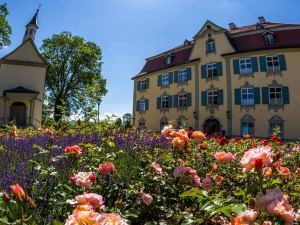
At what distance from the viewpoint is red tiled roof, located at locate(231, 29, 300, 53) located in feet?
81.5

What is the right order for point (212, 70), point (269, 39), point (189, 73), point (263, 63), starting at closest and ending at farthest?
point (263, 63) < point (269, 39) < point (212, 70) < point (189, 73)

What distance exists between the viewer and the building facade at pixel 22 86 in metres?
29.7

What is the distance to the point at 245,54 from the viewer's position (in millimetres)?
26219

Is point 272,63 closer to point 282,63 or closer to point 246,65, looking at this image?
point 282,63

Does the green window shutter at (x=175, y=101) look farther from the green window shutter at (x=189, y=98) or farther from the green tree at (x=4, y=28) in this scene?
the green tree at (x=4, y=28)

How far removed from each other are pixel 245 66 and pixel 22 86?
2127 centimetres

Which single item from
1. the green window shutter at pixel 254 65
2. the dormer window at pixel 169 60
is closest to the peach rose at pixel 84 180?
the green window shutter at pixel 254 65

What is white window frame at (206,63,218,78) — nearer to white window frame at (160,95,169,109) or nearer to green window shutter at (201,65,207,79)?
green window shutter at (201,65,207,79)

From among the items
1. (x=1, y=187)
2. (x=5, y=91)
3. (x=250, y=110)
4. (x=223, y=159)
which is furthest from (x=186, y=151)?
(x=5, y=91)

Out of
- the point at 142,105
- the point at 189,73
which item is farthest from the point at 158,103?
the point at 189,73

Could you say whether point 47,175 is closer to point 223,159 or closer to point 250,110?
point 223,159

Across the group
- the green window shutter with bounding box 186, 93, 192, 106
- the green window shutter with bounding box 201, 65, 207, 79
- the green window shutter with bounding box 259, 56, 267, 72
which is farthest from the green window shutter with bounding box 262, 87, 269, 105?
the green window shutter with bounding box 186, 93, 192, 106

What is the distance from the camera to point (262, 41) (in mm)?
26250

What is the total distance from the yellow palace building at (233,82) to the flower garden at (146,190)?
1993cm
